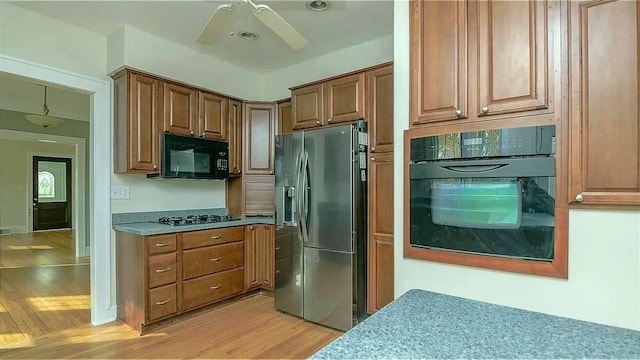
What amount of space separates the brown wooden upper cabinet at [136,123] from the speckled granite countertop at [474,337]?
8.97 feet

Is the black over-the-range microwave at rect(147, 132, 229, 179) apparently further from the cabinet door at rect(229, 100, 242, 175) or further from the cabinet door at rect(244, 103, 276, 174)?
the cabinet door at rect(244, 103, 276, 174)

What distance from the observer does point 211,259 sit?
3.27 meters

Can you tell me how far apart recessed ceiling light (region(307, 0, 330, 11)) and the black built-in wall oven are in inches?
68.3

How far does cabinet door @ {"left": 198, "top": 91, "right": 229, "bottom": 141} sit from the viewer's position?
3.48 m

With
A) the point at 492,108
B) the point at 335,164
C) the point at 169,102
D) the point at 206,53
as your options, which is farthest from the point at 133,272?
the point at 492,108

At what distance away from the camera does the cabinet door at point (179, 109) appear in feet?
10.4

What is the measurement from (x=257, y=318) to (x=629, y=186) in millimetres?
2895

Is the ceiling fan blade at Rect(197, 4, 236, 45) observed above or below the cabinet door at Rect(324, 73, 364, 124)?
above

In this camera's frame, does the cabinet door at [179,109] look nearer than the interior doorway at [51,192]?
Yes

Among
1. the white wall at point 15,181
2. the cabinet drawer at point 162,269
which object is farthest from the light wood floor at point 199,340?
the white wall at point 15,181

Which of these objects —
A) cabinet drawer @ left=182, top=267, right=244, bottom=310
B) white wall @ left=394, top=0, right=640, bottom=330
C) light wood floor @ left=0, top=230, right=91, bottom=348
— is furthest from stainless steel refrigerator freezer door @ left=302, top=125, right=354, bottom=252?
light wood floor @ left=0, top=230, right=91, bottom=348

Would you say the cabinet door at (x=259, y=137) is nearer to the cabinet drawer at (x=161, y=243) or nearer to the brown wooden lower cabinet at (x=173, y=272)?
the brown wooden lower cabinet at (x=173, y=272)

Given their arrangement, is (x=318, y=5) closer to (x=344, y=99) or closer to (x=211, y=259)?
(x=344, y=99)

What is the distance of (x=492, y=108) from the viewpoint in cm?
132
